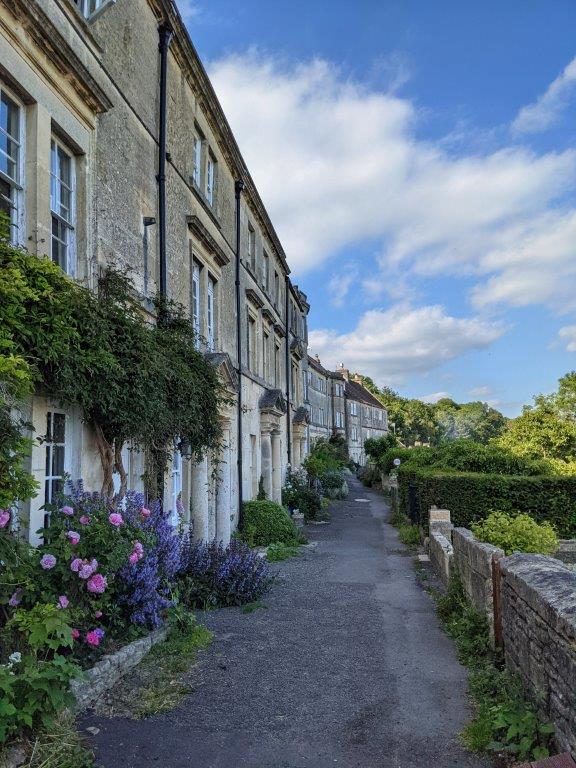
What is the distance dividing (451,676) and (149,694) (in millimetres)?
2781

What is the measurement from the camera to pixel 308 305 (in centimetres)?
2902

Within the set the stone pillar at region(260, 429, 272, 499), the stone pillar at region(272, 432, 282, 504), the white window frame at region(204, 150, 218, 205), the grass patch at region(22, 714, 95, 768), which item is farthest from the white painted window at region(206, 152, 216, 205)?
the grass patch at region(22, 714, 95, 768)

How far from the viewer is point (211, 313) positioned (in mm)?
12352

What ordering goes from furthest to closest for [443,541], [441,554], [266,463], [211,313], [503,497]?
1. [266,463]
2. [503,497]
3. [211,313]
4. [443,541]
5. [441,554]

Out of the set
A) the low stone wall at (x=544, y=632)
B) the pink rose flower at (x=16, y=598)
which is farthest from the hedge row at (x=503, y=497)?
the pink rose flower at (x=16, y=598)

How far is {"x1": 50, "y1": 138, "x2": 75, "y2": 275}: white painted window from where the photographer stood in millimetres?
6246

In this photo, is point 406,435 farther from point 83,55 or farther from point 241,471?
point 83,55

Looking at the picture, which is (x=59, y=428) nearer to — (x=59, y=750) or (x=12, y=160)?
(x=12, y=160)

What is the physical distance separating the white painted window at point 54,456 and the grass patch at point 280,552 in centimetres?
649

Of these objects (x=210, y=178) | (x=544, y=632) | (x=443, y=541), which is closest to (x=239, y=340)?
(x=210, y=178)

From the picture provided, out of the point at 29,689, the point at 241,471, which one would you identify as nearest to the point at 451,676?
the point at 29,689

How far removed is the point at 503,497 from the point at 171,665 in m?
10.4

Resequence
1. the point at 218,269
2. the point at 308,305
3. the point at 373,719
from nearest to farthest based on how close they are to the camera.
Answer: the point at 373,719 → the point at 218,269 → the point at 308,305

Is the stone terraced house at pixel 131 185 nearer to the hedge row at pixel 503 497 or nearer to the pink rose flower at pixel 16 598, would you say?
the pink rose flower at pixel 16 598
